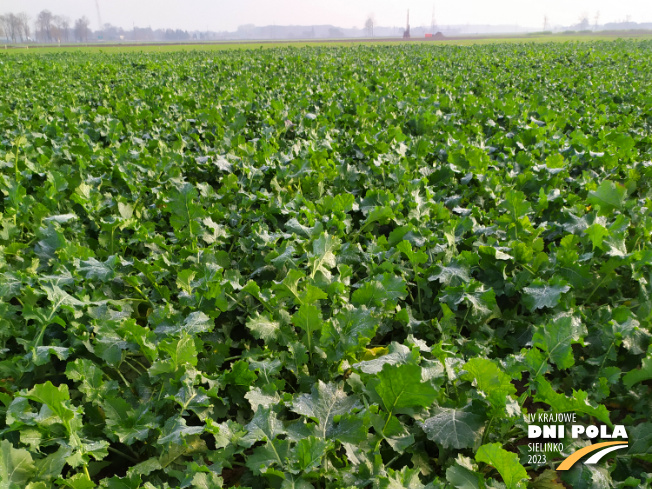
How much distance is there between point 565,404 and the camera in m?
→ 1.75

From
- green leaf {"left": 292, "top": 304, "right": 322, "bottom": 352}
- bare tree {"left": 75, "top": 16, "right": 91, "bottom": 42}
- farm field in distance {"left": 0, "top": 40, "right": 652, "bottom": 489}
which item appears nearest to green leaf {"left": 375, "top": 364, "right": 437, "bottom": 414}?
farm field in distance {"left": 0, "top": 40, "right": 652, "bottom": 489}

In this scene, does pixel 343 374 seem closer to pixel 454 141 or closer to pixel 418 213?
pixel 418 213

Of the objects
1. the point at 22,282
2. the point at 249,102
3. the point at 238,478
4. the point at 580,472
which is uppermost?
the point at 249,102

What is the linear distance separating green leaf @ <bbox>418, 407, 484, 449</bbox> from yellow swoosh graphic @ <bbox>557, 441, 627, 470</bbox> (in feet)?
1.24

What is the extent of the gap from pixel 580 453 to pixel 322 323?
4.15 feet

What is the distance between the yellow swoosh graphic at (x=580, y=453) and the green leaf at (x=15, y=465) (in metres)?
2.13

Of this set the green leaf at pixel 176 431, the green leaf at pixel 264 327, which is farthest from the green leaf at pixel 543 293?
the green leaf at pixel 176 431

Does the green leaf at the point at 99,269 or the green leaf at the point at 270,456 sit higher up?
the green leaf at the point at 99,269

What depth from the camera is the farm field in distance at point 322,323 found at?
1.77 m

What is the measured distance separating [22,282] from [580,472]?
316 centimetres

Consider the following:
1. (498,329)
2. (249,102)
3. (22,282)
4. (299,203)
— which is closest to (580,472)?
(498,329)

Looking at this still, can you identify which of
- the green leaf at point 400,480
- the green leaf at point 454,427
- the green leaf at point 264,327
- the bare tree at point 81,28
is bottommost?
the green leaf at point 400,480

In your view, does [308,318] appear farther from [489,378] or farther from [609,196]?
[609,196]

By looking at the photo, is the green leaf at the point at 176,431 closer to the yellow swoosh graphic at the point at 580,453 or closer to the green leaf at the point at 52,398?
the green leaf at the point at 52,398
